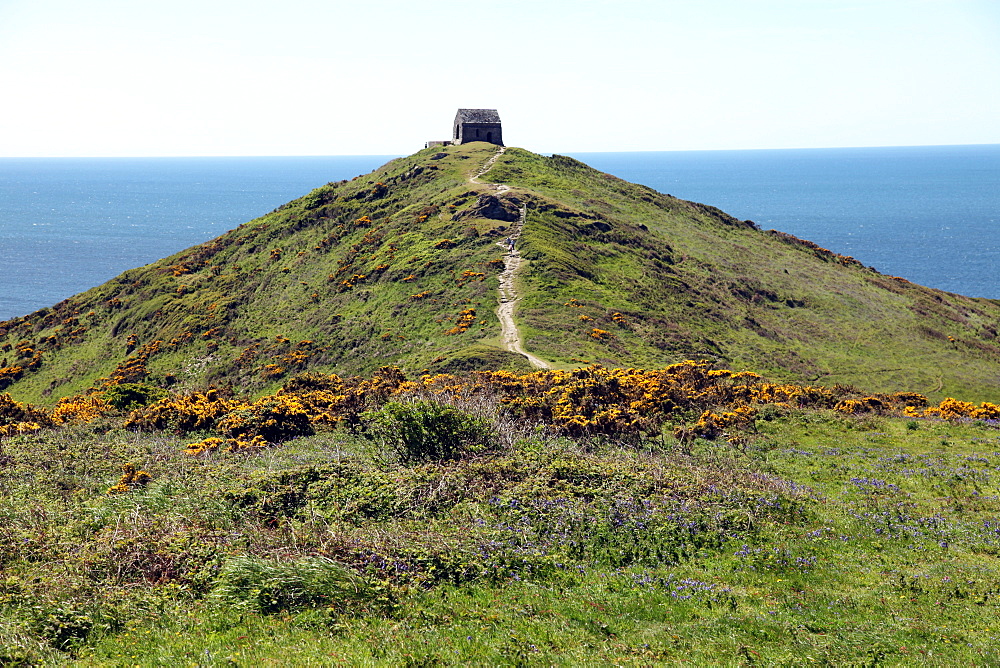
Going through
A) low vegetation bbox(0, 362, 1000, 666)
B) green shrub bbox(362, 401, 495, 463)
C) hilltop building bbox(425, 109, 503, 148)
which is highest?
hilltop building bbox(425, 109, 503, 148)

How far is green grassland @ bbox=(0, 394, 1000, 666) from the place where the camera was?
Answer: 456 inches

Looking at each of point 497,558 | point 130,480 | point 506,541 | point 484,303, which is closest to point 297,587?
point 497,558

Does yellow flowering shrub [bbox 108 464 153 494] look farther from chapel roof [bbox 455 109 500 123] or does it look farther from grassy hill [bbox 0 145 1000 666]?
chapel roof [bbox 455 109 500 123]

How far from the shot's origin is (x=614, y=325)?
52.9m

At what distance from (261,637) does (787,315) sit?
63.6 metres

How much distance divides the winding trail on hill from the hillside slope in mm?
759

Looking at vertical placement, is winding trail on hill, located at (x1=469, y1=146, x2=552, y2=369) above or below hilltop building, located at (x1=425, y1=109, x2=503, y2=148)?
below

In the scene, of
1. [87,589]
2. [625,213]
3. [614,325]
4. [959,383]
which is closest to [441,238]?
[614,325]

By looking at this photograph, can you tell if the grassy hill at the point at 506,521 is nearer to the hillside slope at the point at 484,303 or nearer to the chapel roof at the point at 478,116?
the hillside slope at the point at 484,303

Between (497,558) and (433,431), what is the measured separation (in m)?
6.76

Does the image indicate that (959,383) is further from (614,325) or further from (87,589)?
(87,589)

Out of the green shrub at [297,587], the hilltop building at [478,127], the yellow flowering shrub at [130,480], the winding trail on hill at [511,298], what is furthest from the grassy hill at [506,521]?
the hilltop building at [478,127]

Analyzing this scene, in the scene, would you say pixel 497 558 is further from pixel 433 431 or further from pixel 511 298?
pixel 511 298

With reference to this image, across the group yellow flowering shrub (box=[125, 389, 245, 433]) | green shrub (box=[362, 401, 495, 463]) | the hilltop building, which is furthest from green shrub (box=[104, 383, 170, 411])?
the hilltop building
